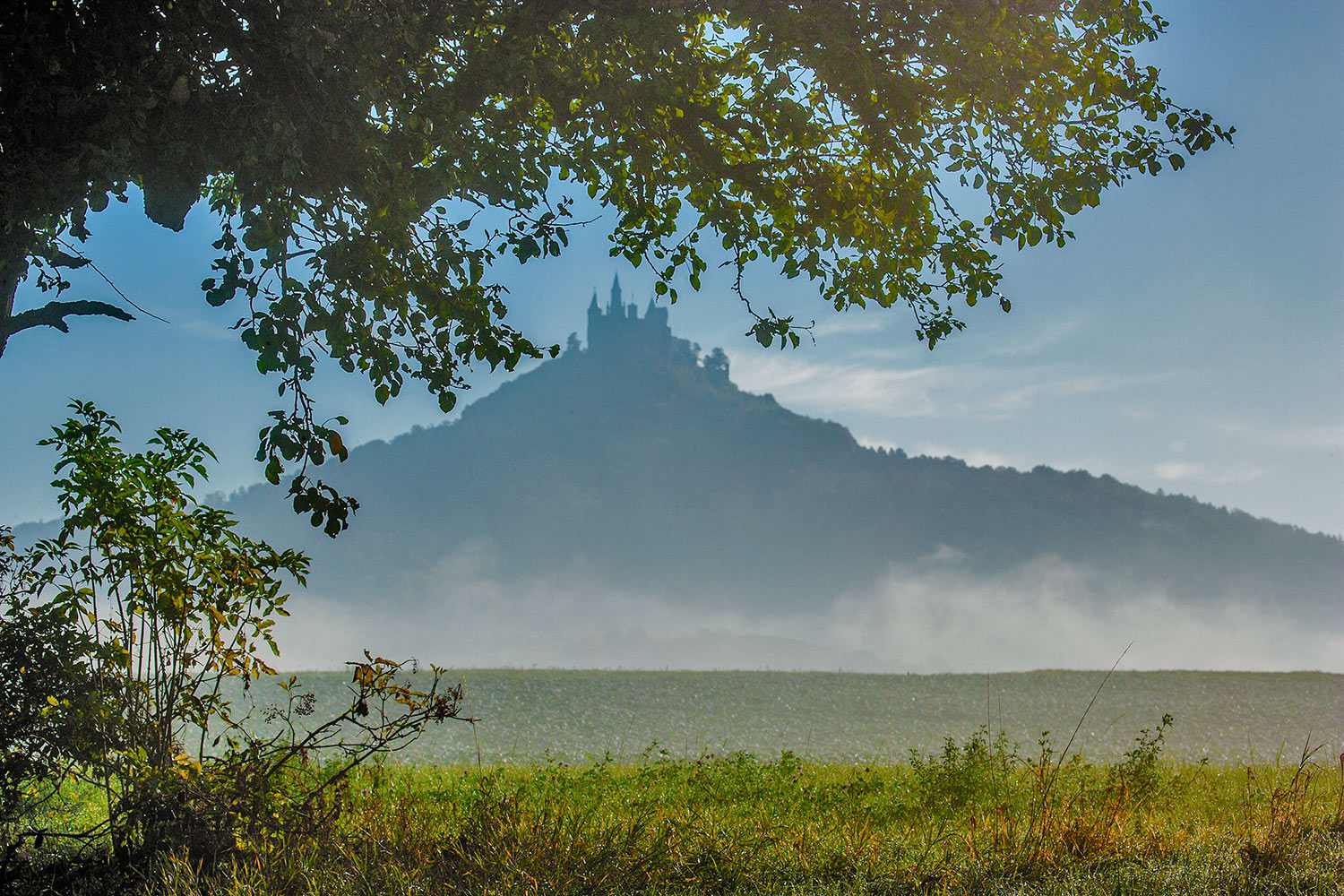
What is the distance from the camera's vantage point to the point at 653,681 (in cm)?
2062

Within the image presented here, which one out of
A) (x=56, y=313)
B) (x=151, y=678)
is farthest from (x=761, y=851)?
(x=56, y=313)

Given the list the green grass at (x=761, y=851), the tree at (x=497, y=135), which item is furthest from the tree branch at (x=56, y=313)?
the green grass at (x=761, y=851)

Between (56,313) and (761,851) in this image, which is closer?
(761,851)

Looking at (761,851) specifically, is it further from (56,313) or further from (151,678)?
(56,313)

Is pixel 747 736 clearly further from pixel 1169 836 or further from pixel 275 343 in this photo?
pixel 275 343

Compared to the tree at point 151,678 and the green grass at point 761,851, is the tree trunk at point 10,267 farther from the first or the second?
the green grass at point 761,851

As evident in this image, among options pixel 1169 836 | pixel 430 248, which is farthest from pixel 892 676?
pixel 430 248

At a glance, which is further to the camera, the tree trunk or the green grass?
the tree trunk

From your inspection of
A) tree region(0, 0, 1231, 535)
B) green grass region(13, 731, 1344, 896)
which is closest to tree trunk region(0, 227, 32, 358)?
tree region(0, 0, 1231, 535)

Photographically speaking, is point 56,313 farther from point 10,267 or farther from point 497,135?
point 497,135

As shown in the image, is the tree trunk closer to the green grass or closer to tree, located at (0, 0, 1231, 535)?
tree, located at (0, 0, 1231, 535)

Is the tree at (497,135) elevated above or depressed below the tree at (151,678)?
above

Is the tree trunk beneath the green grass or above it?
above

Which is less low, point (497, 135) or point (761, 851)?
point (497, 135)
